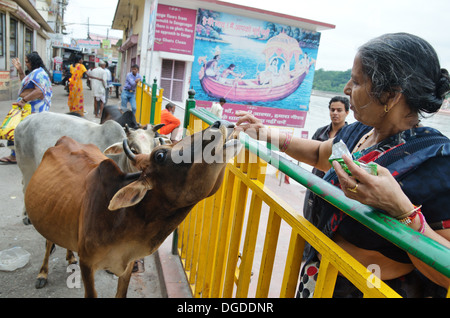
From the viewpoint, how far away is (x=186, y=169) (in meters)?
1.54

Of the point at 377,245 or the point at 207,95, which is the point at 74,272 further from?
the point at 207,95

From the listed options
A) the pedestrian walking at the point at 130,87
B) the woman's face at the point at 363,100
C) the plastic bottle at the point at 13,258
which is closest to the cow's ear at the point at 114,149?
the plastic bottle at the point at 13,258

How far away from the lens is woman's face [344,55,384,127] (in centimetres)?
130

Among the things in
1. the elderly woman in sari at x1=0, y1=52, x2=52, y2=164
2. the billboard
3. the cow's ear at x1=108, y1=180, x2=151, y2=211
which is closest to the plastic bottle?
the cow's ear at x1=108, y1=180, x2=151, y2=211

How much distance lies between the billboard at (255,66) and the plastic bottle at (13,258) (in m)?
10.8

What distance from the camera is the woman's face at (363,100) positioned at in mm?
1302

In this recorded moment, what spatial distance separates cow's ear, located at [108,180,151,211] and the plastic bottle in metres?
2.12

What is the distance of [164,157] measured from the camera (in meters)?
1.60

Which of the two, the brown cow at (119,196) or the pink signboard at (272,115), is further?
the pink signboard at (272,115)

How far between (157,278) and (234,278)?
1.48m

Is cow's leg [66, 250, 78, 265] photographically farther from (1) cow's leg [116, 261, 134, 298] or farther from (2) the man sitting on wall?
(2) the man sitting on wall

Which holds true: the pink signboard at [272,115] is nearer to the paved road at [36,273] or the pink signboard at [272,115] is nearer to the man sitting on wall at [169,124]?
the man sitting on wall at [169,124]

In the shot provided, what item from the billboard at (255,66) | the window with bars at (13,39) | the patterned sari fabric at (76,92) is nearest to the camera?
the patterned sari fabric at (76,92)
